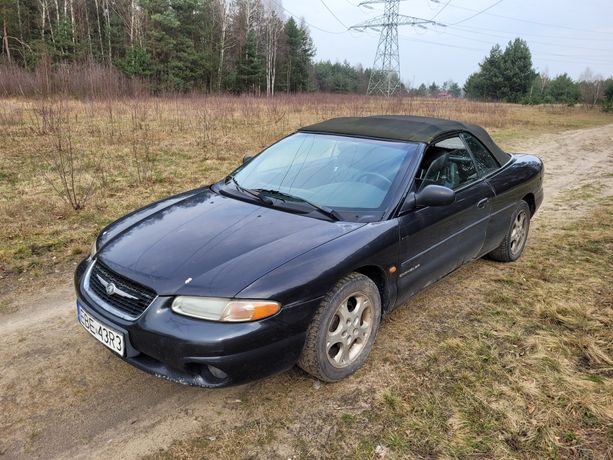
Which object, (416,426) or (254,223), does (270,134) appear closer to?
(254,223)

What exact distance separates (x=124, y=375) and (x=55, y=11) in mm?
38542

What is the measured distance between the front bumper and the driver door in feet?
3.23

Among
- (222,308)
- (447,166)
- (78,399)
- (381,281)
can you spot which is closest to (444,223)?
(447,166)

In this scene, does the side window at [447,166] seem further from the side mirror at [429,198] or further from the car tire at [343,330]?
the car tire at [343,330]

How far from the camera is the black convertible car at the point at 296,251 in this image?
2170mm

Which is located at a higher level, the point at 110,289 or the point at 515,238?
the point at 110,289

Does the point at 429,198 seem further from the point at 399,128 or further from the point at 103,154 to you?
the point at 103,154

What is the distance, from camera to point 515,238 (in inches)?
177

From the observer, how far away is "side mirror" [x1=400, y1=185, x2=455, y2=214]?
9.57 feet

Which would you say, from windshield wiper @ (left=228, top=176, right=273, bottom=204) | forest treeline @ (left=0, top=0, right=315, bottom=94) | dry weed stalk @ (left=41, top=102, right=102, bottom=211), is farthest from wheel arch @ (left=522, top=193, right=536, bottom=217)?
forest treeline @ (left=0, top=0, right=315, bottom=94)

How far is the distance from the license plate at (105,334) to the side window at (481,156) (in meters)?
3.12

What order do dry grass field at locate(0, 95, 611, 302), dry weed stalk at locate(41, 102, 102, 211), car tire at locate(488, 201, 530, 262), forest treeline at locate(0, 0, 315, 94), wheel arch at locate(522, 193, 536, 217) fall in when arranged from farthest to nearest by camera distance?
forest treeline at locate(0, 0, 315, 94), dry weed stalk at locate(41, 102, 102, 211), dry grass field at locate(0, 95, 611, 302), wheel arch at locate(522, 193, 536, 217), car tire at locate(488, 201, 530, 262)

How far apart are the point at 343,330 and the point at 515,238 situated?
8.97 ft

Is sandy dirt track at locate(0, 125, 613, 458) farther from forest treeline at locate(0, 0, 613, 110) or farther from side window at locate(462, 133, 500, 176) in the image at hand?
forest treeline at locate(0, 0, 613, 110)
